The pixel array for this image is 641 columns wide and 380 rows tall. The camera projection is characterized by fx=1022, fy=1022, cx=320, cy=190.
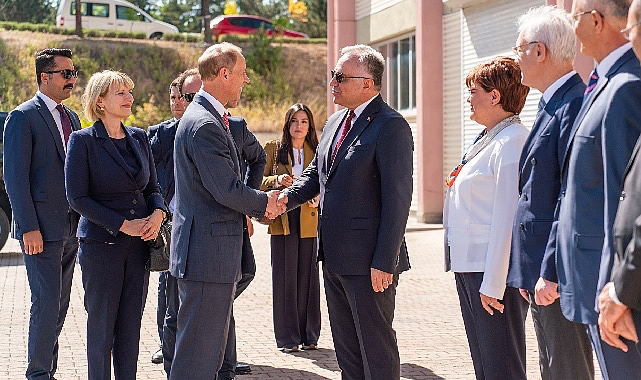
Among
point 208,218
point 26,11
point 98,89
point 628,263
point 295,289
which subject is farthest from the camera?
point 26,11

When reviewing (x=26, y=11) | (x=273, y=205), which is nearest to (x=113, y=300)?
(x=273, y=205)

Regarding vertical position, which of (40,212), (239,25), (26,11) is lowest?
(40,212)

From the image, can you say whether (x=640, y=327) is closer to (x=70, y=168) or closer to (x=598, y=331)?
(x=598, y=331)

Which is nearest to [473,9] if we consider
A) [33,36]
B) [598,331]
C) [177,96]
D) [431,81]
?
[431,81]

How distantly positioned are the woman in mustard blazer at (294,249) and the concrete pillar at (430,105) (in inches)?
482

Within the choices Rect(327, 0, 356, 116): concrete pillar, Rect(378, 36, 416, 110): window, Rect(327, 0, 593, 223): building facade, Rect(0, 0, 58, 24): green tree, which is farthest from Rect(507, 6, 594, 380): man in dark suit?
Rect(0, 0, 58, 24): green tree

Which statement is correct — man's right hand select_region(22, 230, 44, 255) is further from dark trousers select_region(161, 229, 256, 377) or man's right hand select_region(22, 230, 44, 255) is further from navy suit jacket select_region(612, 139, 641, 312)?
navy suit jacket select_region(612, 139, 641, 312)

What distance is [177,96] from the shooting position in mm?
7953

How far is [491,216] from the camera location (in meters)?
5.26

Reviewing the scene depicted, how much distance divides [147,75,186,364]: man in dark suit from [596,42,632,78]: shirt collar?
13.7ft

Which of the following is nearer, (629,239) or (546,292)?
(629,239)

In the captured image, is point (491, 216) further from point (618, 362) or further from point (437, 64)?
point (437, 64)

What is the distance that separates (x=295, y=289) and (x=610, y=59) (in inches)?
198

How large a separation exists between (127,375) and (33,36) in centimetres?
4260
